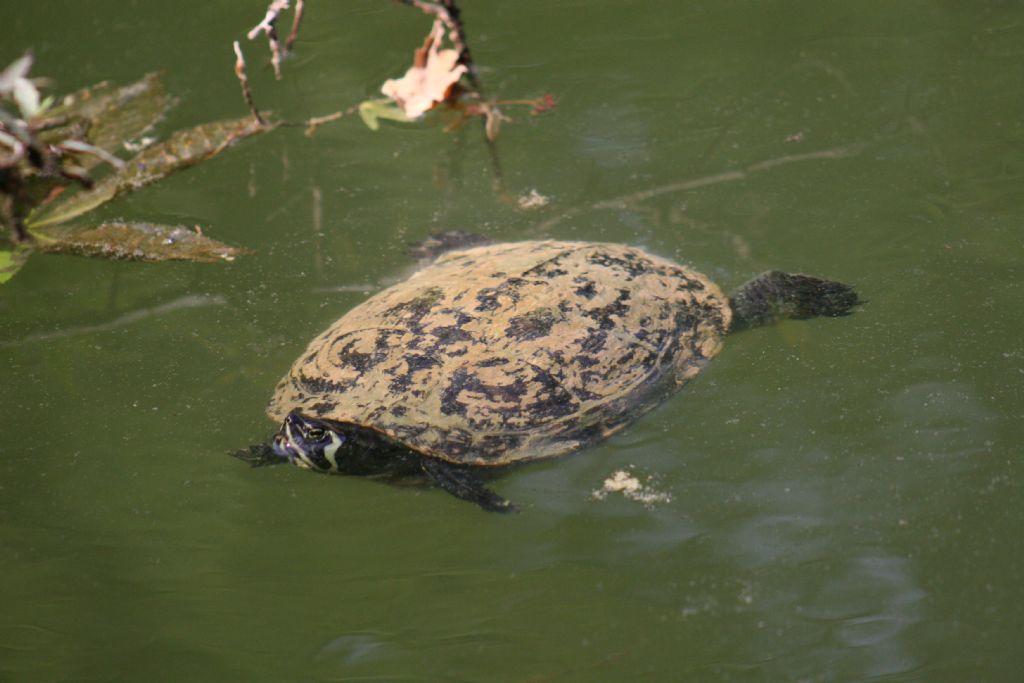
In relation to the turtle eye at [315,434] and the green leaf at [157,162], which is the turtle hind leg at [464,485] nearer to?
the turtle eye at [315,434]

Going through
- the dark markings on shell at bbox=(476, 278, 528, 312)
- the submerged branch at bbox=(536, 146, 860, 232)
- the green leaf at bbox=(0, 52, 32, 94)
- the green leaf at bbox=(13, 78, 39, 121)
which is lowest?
the submerged branch at bbox=(536, 146, 860, 232)

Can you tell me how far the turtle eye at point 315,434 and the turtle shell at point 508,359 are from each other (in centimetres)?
10

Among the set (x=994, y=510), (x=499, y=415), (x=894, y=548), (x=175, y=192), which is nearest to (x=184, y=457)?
(x=499, y=415)

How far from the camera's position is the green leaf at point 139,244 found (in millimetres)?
4125

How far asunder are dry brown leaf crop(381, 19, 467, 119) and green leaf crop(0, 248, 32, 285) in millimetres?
1690

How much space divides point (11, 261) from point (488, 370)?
7.40 ft

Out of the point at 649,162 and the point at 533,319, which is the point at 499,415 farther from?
the point at 649,162

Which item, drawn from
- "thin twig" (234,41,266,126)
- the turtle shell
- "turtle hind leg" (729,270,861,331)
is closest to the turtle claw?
the turtle shell

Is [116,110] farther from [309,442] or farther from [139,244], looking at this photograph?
[309,442]

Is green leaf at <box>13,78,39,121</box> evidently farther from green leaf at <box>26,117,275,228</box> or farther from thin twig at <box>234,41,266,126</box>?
green leaf at <box>26,117,275,228</box>

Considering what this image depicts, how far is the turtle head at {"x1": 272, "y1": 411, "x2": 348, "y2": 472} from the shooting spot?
3.00 meters

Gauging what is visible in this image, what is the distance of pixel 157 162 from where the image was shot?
4.51m

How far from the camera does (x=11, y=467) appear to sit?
11.3 feet

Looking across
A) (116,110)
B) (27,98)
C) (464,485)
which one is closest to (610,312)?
(464,485)
